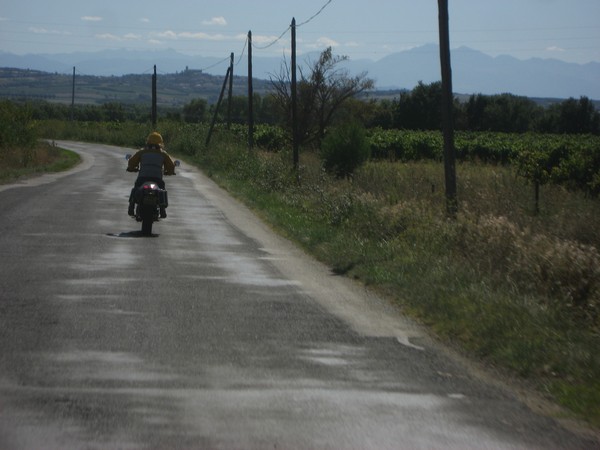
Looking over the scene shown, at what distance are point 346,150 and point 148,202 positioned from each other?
2156cm

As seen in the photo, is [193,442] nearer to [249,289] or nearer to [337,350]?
[337,350]

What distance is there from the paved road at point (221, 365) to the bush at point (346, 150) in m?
23.6

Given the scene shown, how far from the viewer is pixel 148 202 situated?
17266 mm

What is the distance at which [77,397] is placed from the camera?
6402mm

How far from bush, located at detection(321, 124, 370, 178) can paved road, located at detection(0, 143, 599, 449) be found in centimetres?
2361

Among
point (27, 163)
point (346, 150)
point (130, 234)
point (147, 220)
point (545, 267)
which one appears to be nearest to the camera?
point (545, 267)

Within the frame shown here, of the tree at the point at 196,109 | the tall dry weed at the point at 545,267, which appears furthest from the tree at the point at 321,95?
the tree at the point at 196,109

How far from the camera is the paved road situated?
5777 millimetres

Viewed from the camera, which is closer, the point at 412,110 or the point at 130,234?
the point at 130,234

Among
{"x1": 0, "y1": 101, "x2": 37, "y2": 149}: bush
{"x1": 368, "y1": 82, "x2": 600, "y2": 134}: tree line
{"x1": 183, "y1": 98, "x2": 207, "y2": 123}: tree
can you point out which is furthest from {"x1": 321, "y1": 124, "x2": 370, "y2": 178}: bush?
{"x1": 183, "y1": 98, "x2": 207, "y2": 123}: tree

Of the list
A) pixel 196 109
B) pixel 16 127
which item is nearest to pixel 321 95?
pixel 16 127

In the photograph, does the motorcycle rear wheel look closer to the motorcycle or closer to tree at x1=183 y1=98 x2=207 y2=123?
the motorcycle

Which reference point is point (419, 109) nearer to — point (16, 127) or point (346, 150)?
point (16, 127)

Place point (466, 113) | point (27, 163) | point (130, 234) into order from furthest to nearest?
point (466, 113)
point (27, 163)
point (130, 234)
